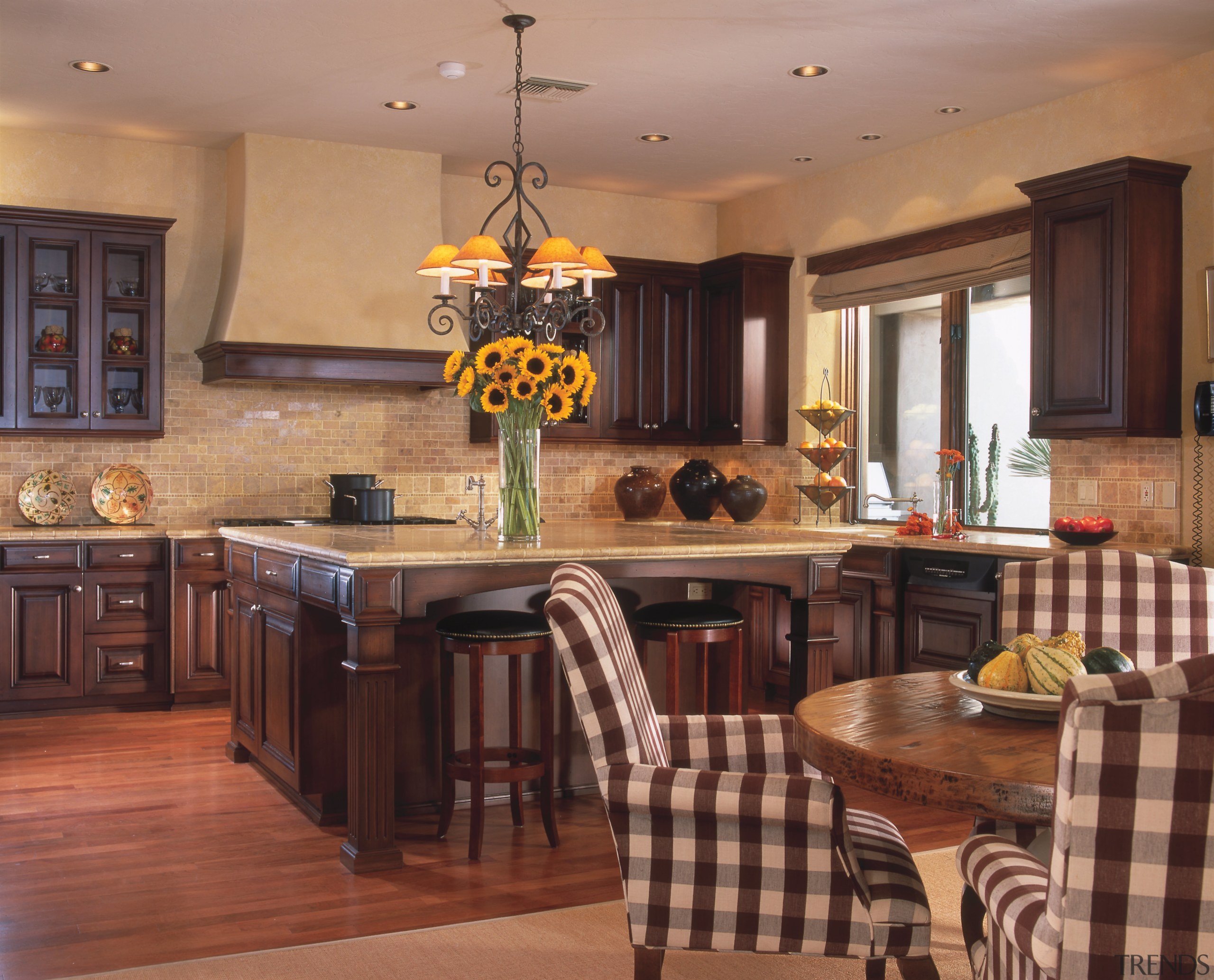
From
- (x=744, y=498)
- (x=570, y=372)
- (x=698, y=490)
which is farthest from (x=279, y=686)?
(x=698, y=490)

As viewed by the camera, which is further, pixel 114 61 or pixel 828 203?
pixel 828 203

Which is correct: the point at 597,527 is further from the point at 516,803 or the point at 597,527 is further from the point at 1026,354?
the point at 1026,354

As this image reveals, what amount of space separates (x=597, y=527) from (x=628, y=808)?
2876mm

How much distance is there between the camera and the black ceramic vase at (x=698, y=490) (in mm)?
6957

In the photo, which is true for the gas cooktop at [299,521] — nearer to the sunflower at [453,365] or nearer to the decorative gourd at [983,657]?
the sunflower at [453,365]

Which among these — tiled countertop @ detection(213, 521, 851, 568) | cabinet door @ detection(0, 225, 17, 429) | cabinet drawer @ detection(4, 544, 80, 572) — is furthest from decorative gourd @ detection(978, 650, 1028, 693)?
cabinet door @ detection(0, 225, 17, 429)

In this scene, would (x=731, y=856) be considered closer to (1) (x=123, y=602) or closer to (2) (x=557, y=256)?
(2) (x=557, y=256)

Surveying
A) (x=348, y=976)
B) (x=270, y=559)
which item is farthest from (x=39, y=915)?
(x=270, y=559)

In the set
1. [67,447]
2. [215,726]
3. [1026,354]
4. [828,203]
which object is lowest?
[215,726]

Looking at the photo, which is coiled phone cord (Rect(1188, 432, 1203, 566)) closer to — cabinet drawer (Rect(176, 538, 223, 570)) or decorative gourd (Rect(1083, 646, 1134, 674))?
decorative gourd (Rect(1083, 646, 1134, 674))

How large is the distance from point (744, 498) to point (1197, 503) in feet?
8.42

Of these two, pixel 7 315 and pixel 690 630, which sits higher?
pixel 7 315

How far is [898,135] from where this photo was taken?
19.4 feet

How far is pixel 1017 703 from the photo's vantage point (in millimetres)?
2021
